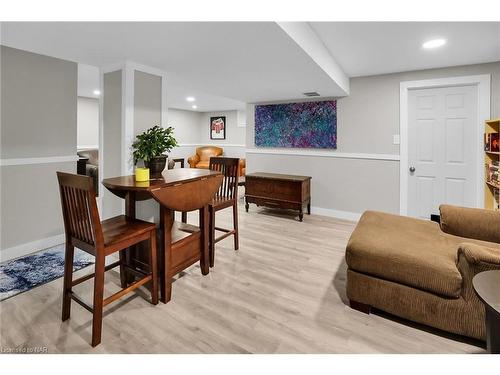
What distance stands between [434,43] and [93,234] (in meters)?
3.28

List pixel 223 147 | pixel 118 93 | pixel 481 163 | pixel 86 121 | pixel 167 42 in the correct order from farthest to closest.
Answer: pixel 223 147, pixel 86 121, pixel 481 163, pixel 118 93, pixel 167 42

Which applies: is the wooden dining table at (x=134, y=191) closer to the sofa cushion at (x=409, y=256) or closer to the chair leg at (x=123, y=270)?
the chair leg at (x=123, y=270)

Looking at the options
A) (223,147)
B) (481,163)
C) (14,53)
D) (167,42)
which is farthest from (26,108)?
(223,147)

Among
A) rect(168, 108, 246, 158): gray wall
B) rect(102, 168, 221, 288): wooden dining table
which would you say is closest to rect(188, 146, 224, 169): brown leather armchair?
rect(168, 108, 246, 158): gray wall

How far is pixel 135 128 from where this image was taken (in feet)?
8.37

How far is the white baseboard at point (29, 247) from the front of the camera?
262cm

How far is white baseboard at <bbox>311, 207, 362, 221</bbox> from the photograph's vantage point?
419 cm

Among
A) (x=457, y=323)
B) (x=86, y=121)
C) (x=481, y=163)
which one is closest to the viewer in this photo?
(x=457, y=323)

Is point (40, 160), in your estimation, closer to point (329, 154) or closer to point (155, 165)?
point (155, 165)

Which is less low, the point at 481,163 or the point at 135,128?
the point at 135,128

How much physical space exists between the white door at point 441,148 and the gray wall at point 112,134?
11.6 feet

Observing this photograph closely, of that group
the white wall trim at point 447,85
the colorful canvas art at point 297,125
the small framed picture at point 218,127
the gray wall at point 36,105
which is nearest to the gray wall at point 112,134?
the gray wall at point 36,105
